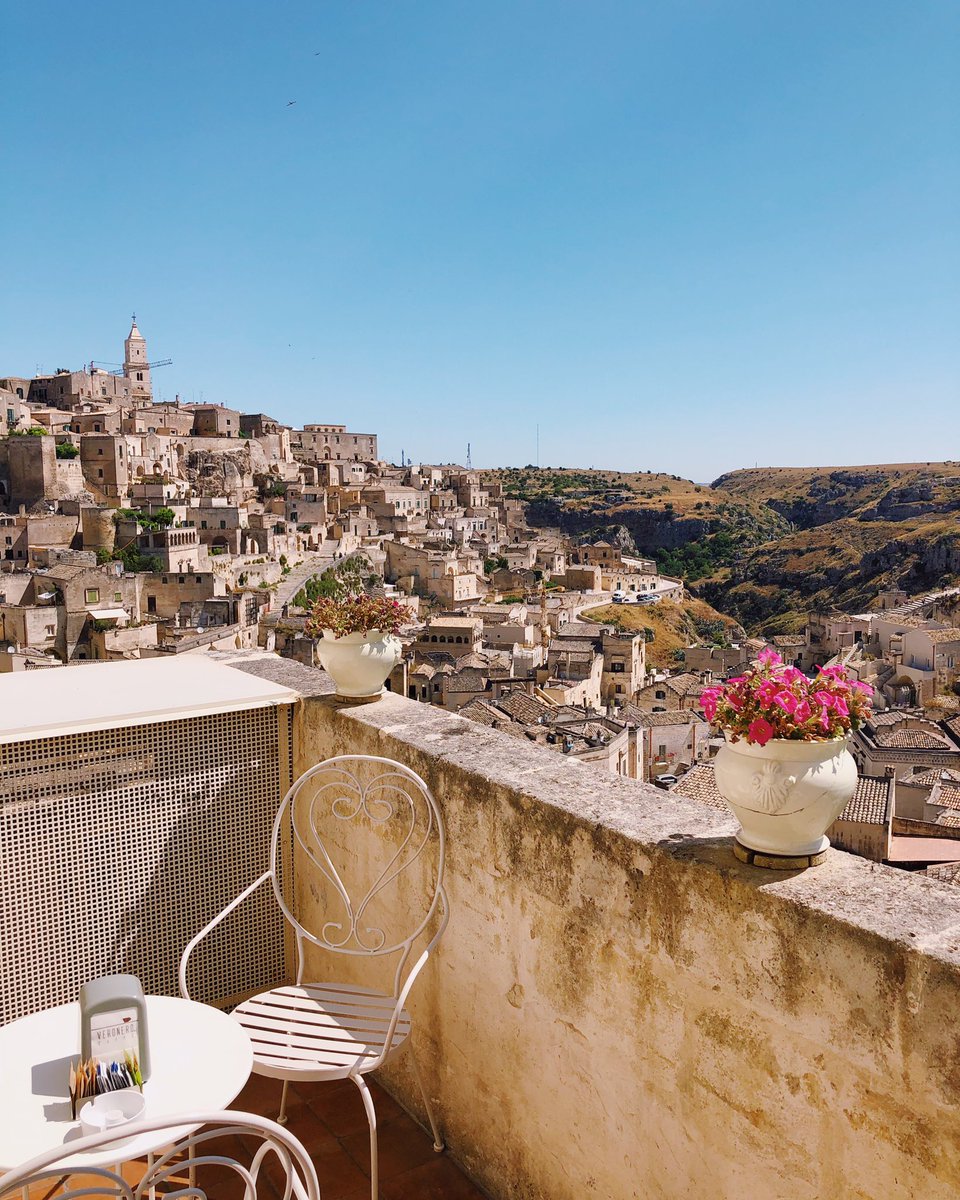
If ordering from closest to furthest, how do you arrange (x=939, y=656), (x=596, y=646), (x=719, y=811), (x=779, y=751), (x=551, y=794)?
(x=779, y=751)
(x=719, y=811)
(x=551, y=794)
(x=939, y=656)
(x=596, y=646)

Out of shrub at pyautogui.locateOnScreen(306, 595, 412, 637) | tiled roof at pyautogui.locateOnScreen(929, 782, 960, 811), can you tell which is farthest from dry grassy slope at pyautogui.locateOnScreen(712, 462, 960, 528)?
shrub at pyautogui.locateOnScreen(306, 595, 412, 637)

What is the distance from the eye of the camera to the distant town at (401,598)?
1983 cm

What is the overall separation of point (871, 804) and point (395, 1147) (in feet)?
41.4

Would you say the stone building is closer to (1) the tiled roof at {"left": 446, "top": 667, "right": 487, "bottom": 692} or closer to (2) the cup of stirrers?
(1) the tiled roof at {"left": 446, "top": 667, "right": 487, "bottom": 692}

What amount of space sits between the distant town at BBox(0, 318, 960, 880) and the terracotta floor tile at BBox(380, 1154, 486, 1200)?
6.98 meters

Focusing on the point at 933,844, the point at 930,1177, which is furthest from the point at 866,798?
the point at 930,1177

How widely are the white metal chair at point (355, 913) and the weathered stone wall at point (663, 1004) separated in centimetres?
11

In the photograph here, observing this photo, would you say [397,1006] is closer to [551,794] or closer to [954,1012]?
[551,794]

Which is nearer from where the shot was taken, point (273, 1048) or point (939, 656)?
point (273, 1048)

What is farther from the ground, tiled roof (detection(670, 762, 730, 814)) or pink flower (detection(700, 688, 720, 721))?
pink flower (detection(700, 688, 720, 721))

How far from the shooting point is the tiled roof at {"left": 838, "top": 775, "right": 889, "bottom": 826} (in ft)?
42.4

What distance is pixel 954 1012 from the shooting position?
1215 millimetres

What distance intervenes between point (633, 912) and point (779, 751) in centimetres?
49

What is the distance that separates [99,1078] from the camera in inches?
62.5
